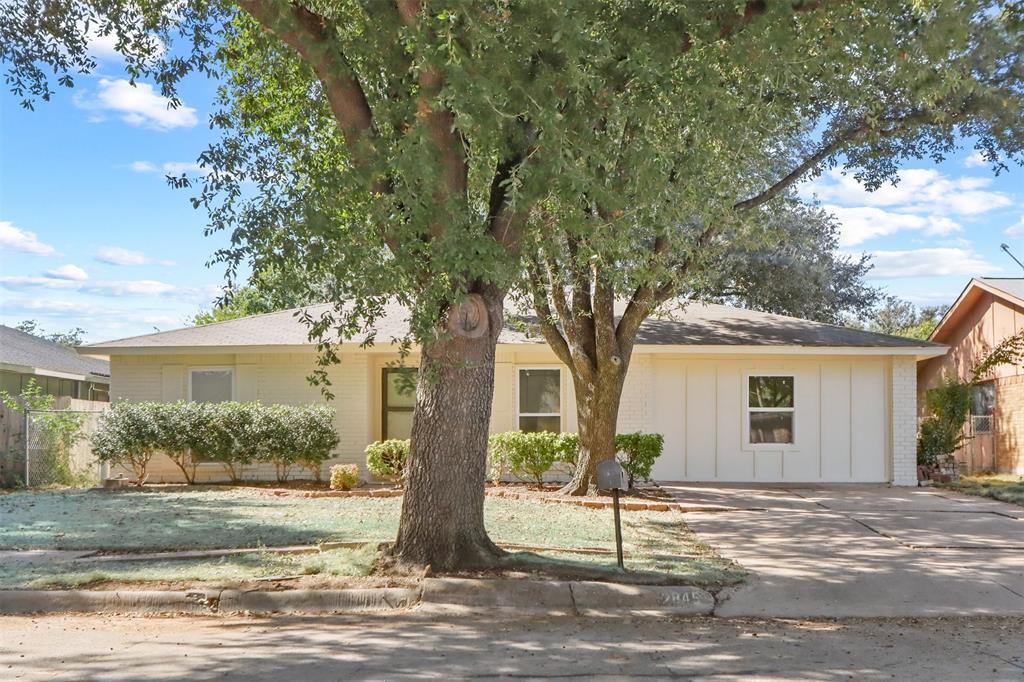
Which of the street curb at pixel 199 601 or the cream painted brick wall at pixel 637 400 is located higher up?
the cream painted brick wall at pixel 637 400

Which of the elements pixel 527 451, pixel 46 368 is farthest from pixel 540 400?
pixel 46 368

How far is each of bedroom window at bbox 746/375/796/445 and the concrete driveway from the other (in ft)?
7.60

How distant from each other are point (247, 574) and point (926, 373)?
27503 millimetres

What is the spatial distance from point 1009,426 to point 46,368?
85.7 ft

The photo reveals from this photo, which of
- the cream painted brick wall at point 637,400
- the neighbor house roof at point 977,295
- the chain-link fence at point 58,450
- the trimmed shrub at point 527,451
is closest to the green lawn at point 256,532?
the chain-link fence at point 58,450

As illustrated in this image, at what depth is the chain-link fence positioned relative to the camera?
1803 centimetres

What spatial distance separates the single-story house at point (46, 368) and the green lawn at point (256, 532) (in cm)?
1245

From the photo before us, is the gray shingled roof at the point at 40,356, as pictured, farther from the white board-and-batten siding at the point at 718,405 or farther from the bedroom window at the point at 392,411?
the bedroom window at the point at 392,411

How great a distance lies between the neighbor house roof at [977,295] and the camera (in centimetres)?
2527

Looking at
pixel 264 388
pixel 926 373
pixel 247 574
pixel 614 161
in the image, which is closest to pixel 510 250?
pixel 614 161

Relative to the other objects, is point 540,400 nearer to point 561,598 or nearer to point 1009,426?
point 561,598

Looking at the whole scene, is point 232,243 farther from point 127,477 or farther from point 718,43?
point 127,477

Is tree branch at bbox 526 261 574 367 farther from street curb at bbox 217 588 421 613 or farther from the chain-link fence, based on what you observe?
the chain-link fence

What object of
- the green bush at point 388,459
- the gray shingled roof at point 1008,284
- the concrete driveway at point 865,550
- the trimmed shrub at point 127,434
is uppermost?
the gray shingled roof at point 1008,284
